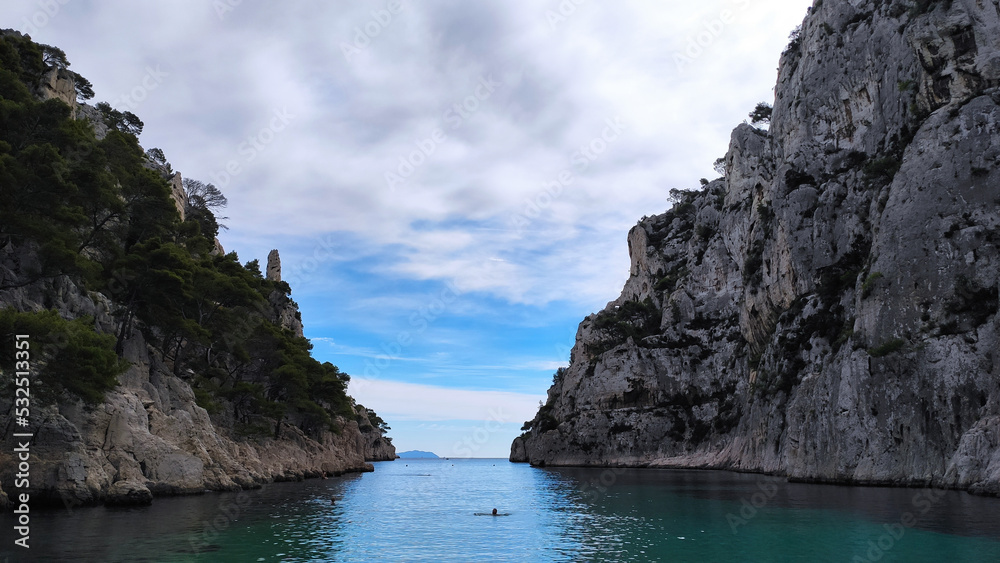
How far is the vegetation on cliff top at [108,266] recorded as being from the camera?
3059cm

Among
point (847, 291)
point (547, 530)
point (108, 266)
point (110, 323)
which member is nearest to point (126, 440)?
point (110, 323)

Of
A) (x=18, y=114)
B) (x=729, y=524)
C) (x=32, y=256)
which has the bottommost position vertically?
(x=729, y=524)

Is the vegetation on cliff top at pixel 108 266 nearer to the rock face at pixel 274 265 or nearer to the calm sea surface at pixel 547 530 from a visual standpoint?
the calm sea surface at pixel 547 530

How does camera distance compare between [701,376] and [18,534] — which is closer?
[18,534]

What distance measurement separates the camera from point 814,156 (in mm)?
73438

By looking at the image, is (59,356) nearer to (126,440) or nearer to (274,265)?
(126,440)

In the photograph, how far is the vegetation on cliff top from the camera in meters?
30.6

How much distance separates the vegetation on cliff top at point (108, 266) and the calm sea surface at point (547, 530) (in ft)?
26.8

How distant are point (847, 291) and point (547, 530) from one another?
1874 inches

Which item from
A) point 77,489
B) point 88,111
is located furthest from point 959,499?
point 88,111

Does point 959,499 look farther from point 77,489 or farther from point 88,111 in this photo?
point 88,111

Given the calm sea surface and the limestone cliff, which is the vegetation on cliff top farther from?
the calm sea surface

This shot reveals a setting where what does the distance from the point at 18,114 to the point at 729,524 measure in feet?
147

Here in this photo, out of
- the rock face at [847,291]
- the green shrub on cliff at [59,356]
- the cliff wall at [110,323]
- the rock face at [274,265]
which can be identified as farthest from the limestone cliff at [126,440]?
the rock face at [274,265]
